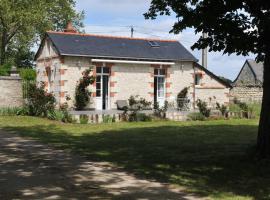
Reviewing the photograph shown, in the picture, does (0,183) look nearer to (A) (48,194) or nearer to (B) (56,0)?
(A) (48,194)

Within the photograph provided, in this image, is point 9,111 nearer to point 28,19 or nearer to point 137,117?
point 137,117

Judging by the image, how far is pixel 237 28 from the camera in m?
10.3

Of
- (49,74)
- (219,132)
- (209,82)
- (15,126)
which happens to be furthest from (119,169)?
(209,82)

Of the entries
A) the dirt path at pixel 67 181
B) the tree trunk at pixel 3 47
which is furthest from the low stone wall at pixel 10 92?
the tree trunk at pixel 3 47

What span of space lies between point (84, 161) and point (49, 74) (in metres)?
18.5

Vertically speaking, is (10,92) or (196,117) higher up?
(10,92)

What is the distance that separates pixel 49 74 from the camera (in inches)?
1137

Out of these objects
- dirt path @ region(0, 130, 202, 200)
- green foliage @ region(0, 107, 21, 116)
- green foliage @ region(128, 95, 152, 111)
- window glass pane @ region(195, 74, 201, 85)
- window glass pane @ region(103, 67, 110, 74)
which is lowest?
dirt path @ region(0, 130, 202, 200)

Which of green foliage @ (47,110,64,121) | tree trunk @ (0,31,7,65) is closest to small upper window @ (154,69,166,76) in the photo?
green foliage @ (47,110,64,121)

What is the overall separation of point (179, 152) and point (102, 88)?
1564cm

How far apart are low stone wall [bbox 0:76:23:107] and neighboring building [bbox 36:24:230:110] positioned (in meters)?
2.21

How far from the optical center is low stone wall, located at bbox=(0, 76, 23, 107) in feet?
82.8

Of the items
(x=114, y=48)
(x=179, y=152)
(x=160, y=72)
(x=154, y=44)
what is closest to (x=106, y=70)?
(x=114, y=48)

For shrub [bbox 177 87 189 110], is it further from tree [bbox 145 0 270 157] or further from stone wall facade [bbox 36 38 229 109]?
tree [bbox 145 0 270 157]
